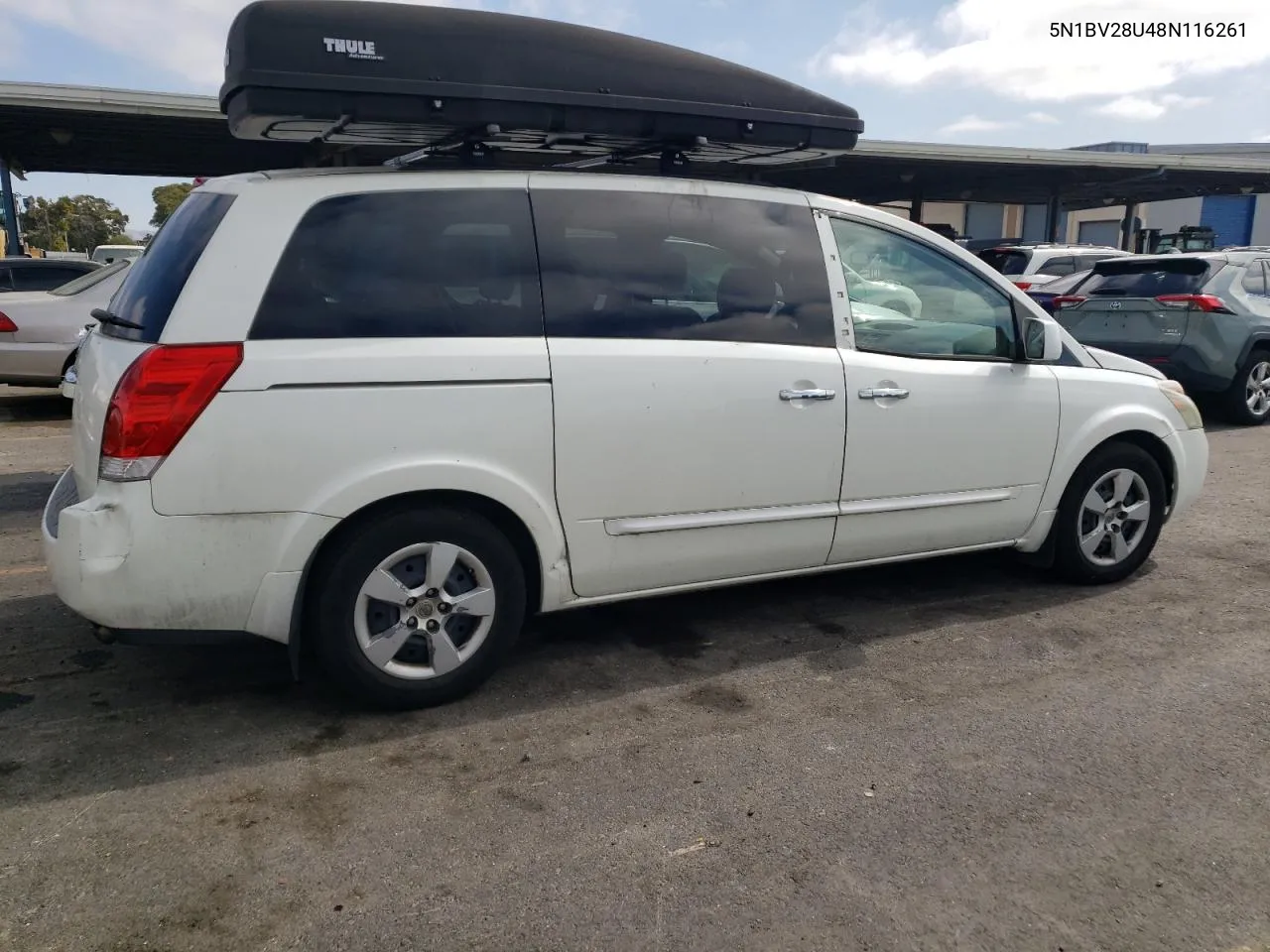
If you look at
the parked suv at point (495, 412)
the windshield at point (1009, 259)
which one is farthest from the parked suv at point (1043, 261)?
the parked suv at point (495, 412)

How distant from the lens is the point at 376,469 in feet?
11.0

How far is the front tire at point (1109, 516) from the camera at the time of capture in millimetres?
4930

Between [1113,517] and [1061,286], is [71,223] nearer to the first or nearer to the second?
[1061,286]

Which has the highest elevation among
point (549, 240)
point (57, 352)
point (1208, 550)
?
point (549, 240)

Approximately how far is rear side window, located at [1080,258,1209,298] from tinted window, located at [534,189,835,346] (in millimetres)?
7216

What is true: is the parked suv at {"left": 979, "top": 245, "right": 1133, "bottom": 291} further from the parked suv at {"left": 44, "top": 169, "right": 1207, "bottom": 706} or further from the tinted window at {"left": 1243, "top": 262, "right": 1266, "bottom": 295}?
the parked suv at {"left": 44, "top": 169, "right": 1207, "bottom": 706}

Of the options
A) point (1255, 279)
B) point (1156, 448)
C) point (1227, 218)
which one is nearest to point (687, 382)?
point (1156, 448)

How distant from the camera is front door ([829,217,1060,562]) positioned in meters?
4.27

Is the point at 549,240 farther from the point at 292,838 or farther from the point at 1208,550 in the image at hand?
the point at 1208,550

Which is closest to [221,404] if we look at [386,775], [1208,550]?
[386,775]

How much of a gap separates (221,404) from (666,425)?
152cm

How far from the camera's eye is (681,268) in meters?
3.96

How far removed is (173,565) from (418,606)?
78 cm

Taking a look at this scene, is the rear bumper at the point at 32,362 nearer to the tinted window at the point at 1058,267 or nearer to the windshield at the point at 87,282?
the windshield at the point at 87,282
